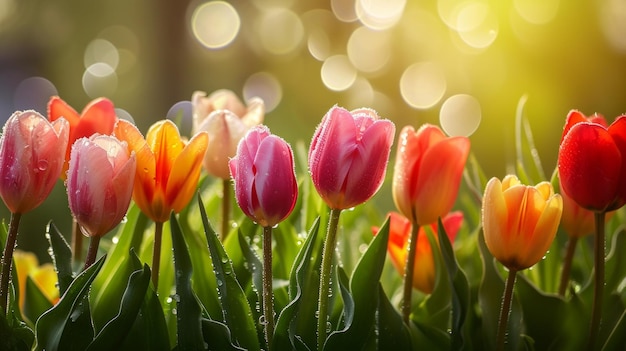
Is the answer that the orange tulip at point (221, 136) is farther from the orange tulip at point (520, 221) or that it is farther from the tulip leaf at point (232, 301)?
the orange tulip at point (520, 221)

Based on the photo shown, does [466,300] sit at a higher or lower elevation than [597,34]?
lower

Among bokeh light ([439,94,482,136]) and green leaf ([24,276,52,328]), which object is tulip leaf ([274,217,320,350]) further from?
bokeh light ([439,94,482,136])

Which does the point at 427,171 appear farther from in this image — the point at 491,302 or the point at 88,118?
the point at 88,118

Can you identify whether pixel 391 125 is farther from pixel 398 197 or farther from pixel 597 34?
pixel 597 34

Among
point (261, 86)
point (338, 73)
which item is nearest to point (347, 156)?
point (338, 73)

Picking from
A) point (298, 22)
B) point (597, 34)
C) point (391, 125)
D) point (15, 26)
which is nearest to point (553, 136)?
point (597, 34)

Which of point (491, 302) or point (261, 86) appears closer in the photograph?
point (491, 302)

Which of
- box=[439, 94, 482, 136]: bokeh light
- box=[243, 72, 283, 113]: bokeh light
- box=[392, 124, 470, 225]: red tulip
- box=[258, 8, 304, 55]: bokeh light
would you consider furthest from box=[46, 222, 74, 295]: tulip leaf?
box=[258, 8, 304, 55]: bokeh light
